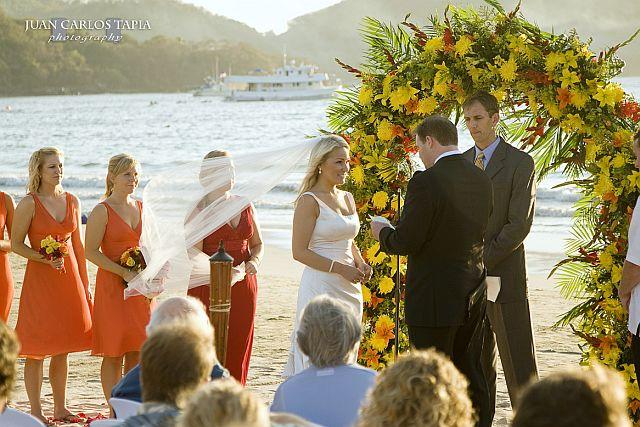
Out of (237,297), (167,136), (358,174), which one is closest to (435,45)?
(358,174)

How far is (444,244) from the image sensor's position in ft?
18.4

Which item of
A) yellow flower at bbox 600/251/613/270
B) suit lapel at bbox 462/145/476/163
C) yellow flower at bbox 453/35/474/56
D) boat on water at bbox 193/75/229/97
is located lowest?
yellow flower at bbox 600/251/613/270

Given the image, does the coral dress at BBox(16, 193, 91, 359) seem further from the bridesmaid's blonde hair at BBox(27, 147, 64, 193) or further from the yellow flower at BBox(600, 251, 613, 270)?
the yellow flower at BBox(600, 251, 613, 270)

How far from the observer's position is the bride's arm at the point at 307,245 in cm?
667

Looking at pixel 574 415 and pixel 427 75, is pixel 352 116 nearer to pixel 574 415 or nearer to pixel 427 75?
pixel 427 75

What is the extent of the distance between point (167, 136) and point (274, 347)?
44279 mm

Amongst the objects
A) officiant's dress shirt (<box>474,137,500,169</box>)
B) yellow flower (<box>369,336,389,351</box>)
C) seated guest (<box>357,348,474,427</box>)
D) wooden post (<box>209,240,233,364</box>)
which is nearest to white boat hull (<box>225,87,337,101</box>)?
yellow flower (<box>369,336,389,351</box>)

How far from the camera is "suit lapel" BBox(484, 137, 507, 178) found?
6445mm

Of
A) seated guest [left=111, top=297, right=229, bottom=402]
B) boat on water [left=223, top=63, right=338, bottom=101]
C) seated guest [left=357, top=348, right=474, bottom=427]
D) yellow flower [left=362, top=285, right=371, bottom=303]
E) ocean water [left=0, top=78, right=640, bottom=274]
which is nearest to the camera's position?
seated guest [left=357, top=348, right=474, bottom=427]

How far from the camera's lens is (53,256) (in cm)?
696

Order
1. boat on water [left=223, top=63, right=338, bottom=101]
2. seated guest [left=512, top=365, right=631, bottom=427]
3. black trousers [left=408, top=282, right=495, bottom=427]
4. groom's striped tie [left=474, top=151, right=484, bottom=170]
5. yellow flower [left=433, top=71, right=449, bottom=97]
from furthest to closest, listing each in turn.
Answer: boat on water [left=223, top=63, right=338, bottom=101] < yellow flower [left=433, top=71, right=449, bottom=97] < groom's striped tie [left=474, top=151, right=484, bottom=170] < black trousers [left=408, top=282, right=495, bottom=427] < seated guest [left=512, top=365, right=631, bottom=427]

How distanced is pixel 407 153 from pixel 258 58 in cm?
8544

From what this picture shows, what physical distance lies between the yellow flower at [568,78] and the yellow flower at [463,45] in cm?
64

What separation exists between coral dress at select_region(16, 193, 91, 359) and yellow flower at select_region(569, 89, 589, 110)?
11.5 feet
